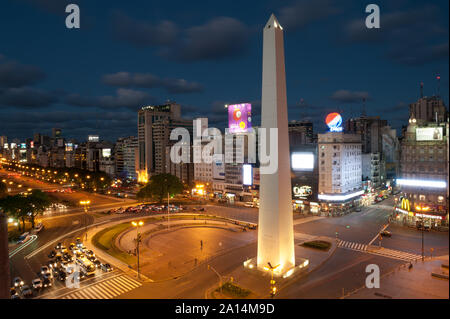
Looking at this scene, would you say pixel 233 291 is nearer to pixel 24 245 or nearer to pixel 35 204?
pixel 24 245

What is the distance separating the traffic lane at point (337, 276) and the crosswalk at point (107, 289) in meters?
14.2

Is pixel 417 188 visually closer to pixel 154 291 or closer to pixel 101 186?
pixel 154 291

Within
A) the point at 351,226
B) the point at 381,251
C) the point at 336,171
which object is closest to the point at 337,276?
the point at 381,251

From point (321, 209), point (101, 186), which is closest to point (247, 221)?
point (321, 209)

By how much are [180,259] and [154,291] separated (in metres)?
8.93

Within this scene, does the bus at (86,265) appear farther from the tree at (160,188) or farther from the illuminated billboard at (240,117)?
the illuminated billboard at (240,117)

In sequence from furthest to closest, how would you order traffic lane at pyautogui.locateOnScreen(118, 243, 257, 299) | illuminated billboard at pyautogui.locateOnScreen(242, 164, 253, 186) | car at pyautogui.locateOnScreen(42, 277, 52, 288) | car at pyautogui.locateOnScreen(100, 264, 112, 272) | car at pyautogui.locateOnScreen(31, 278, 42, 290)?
illuminated billboard at pyautogui.locateOnScreen(242, 164, 253, 186), car at pyautogui.locateOnScreen(100, 264, 112, 272), car at pyautogui.locateOnScreen(42, 277, 52, 288), car at pyautogui.locateOnScreen(31, 278, 42, 290), traffic lane at pyautogui.locateOnScreen(118, 243, 257, 299)

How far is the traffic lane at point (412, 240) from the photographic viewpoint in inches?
1513

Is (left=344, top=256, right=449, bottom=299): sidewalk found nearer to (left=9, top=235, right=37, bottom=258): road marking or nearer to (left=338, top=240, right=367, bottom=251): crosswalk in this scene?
(left=338, top=240, right=367, bottom=251): crosswalk

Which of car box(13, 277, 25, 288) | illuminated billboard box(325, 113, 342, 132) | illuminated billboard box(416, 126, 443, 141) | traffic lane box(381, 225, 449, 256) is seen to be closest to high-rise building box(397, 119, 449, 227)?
illuminated billboard box(416, 126, 443, 141)

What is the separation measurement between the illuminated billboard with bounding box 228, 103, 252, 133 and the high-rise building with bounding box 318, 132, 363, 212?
69.5 feet

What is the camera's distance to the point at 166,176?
253ft

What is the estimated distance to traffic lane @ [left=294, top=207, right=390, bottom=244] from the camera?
45.6 meters
